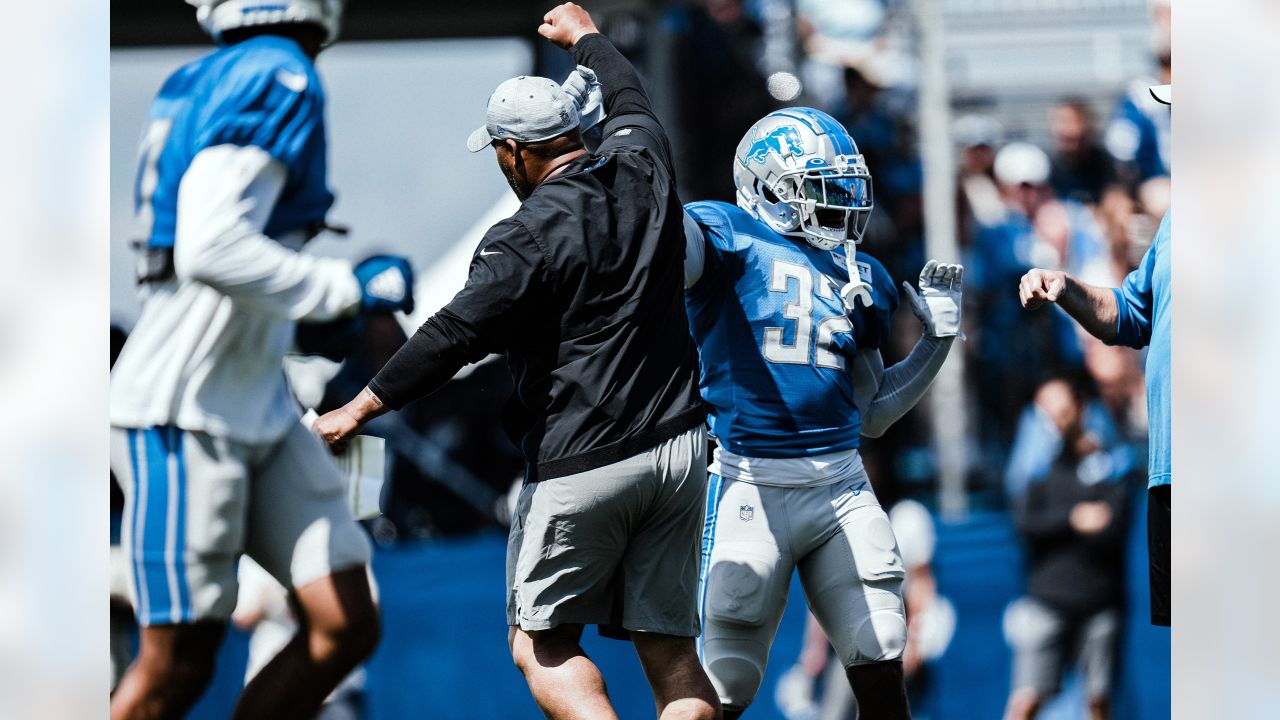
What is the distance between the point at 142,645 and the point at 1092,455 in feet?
10.9

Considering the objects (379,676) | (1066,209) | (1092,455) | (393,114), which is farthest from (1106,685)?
(393,114)

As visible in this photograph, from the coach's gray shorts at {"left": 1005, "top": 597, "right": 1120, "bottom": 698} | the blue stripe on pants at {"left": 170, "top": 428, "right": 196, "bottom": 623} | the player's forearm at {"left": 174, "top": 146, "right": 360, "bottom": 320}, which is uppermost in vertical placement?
the player's forearm at {"left": 174, "top": 146, "right": 360, "bottom": 320}

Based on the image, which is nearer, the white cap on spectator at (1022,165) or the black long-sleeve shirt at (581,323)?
the black long-sleeve shirt at (581,323)

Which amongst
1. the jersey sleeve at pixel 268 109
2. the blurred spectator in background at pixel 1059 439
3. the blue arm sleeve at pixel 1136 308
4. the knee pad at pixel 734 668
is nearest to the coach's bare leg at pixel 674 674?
the knee pad at pixel 734 668

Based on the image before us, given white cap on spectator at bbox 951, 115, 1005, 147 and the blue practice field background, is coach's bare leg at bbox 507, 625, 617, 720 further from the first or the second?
white cap on spectator at bbox 951, 115, 1005, 147

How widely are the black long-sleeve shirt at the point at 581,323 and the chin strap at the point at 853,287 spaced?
0.52 metres

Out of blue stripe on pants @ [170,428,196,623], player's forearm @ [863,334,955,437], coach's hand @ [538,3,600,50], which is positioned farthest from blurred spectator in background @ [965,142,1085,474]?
blue stripe on pants @ [170,428,196,623]

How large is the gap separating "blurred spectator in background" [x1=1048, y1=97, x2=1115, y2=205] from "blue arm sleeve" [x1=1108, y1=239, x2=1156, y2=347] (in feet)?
7.95

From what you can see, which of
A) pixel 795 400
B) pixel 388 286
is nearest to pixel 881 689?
pixel 795 400

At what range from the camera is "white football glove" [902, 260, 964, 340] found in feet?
12.4

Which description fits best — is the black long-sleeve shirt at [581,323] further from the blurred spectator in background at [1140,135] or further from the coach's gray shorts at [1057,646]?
the blurred spectator in background at [1140,135]

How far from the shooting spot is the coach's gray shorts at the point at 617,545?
3158mm

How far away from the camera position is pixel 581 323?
10.4ft
